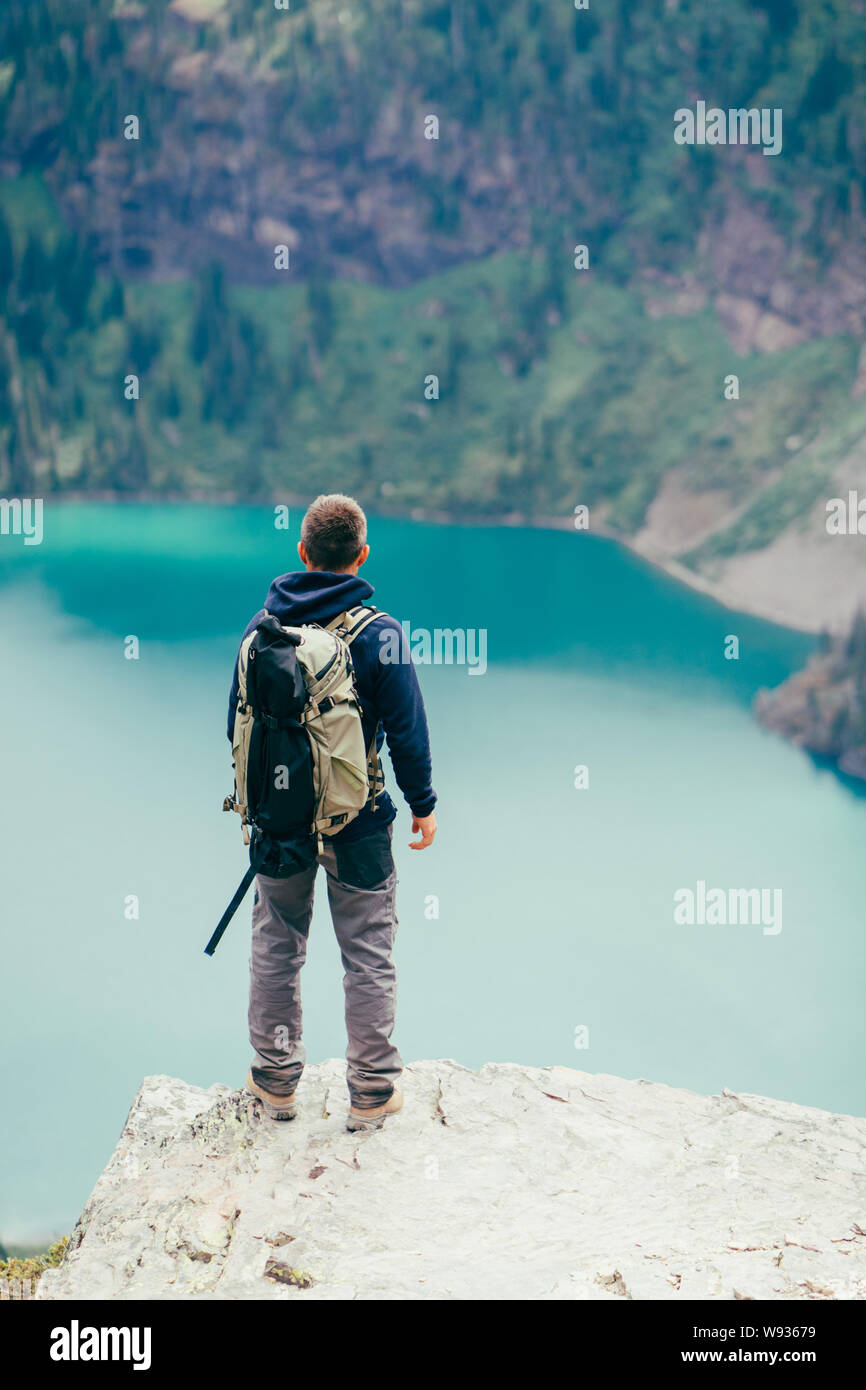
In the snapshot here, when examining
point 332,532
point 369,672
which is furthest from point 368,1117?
point 332,532

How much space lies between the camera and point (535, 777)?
86.4ft

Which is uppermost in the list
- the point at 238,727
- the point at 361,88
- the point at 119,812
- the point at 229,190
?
the point at 361,88

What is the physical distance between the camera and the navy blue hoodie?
6.25m

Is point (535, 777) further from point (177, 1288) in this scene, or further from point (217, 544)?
point (217, 544)

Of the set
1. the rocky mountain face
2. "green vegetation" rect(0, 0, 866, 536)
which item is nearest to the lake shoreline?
"green vegetation" rect(0, 0, 866, 536)

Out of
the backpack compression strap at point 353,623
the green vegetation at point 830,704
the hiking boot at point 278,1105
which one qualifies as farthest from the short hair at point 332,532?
the green vegetation at point 830,704

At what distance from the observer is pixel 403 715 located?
632 cm

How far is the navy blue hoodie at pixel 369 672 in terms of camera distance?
625 cm

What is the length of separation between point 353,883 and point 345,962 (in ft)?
1.74

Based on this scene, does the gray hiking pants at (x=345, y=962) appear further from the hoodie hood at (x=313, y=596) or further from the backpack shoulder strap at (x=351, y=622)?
the hoodie hood at (x=313, y=596)

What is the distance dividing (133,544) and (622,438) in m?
23.8

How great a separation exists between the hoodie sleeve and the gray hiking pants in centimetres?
36

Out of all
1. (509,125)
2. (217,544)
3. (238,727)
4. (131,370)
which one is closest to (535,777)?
(238,727)

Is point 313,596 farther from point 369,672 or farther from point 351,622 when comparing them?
point 369,672
